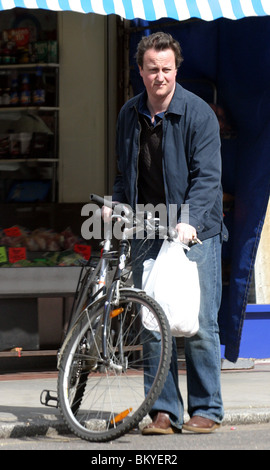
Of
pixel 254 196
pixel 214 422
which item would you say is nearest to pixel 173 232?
pixel 214 422

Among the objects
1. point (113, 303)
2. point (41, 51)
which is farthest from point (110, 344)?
point (41, 51)

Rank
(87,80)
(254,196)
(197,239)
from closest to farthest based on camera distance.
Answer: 1. (197,239)
2. (254,196)
3. (87,80)

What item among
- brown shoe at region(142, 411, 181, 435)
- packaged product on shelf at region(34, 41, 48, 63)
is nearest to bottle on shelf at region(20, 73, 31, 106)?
packaged product on shelf at region(34, 41, 48, 63)

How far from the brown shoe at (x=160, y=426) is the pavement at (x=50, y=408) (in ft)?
1.90

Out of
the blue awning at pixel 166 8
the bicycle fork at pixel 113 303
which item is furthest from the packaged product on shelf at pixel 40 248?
the bicycle fork at pixel 113 303

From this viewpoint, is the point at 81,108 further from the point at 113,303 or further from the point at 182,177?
the point at 113,303

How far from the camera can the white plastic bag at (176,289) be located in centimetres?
483

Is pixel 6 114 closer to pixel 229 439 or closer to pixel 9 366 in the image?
pixel 9 366

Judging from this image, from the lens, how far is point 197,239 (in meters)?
4.97

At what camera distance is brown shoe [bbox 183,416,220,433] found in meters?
5.05

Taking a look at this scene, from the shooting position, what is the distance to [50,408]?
19.6 feet

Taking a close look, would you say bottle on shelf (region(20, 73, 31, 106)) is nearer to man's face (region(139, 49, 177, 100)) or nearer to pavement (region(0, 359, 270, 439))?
pavement (region(0, 359, 270, 439))

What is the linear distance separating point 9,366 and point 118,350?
2.88 m

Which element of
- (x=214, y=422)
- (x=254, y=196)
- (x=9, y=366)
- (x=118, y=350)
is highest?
(x=254, y=196)
